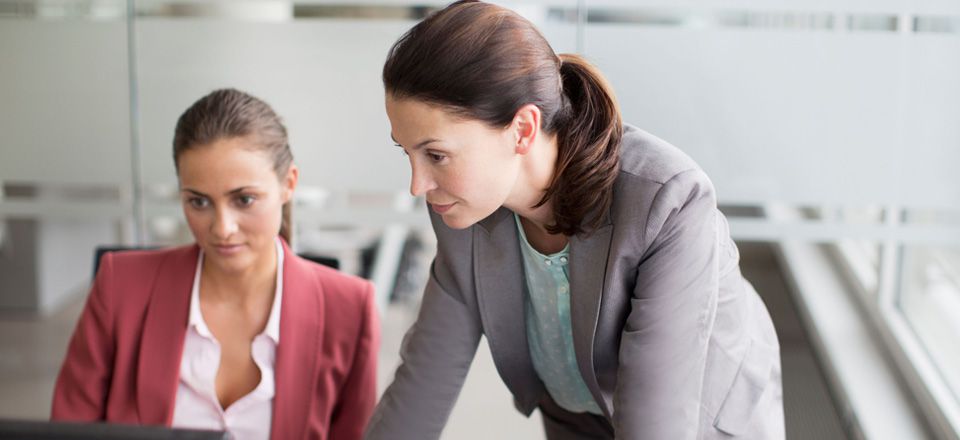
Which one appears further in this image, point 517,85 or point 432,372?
point 432,372

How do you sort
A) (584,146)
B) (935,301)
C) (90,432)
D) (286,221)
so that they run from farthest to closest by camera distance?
1. (935,301)
2. (286,221)
3. (584,146)
4. (90,432)

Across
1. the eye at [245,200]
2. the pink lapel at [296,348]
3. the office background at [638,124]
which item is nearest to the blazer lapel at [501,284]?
the pink lapel at [296,348]

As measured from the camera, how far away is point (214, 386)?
1.80 metres

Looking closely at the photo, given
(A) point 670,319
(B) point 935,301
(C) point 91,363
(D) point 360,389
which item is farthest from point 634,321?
(B) point 935,301

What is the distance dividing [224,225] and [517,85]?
67 cm

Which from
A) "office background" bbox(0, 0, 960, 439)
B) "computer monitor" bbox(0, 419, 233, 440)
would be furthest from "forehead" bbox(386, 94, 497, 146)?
"office background" bbox(0, 0, 960, 439)

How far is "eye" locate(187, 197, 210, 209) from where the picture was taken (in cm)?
181

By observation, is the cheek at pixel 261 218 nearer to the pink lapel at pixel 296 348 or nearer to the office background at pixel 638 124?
the pink lapel at pixel 296 348

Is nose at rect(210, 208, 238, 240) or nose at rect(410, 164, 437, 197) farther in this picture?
nose at rect(210, 208, 238, 240)

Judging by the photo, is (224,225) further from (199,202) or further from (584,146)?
(584,146)

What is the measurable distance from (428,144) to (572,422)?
744mm

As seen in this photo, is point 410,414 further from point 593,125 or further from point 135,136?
point 135,136

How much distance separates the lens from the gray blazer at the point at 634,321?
1382 millimetres

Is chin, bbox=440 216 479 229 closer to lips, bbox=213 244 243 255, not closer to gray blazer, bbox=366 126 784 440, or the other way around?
gray blazer, bbox=366 126 784 440
